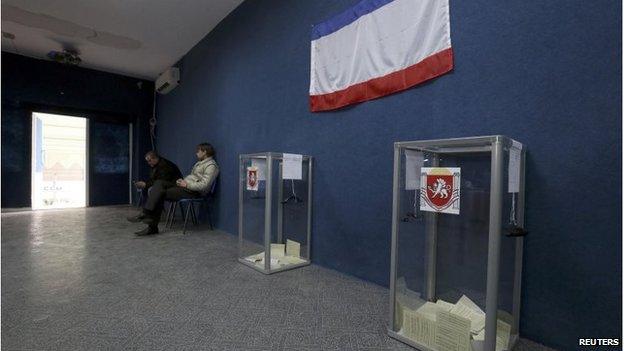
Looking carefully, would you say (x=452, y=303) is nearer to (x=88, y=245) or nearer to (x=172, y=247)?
(x=172, y=247)

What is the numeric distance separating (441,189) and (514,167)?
0.32 meters

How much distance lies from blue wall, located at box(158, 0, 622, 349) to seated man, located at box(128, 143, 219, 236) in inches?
57.2

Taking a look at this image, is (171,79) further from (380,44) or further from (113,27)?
(380,44)

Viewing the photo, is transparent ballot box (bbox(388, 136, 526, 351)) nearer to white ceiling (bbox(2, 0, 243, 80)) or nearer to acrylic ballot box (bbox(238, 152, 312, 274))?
acrylic ballot box (bbox(238, 152, 312, 274))

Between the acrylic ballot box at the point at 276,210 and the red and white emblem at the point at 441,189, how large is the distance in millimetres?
1136

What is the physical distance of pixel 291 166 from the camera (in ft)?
7.29

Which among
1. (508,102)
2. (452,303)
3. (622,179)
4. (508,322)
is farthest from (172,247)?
(622,179)

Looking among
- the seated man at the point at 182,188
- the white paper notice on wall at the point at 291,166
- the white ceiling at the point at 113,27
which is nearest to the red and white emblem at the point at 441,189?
the white paper notice on wall at the point at 291,166

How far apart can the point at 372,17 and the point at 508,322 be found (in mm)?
1828

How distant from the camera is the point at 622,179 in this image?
1.10 meters

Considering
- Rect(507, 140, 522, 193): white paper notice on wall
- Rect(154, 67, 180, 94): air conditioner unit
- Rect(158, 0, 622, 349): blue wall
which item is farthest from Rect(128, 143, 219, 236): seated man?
Rect(507, 140, 522, 193): white paper notice on wall

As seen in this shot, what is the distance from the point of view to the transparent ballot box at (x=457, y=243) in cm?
112

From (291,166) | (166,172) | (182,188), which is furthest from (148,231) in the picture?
(291,166)

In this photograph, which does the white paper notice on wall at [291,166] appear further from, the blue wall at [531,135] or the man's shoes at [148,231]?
the man's shoes at [148,231]
